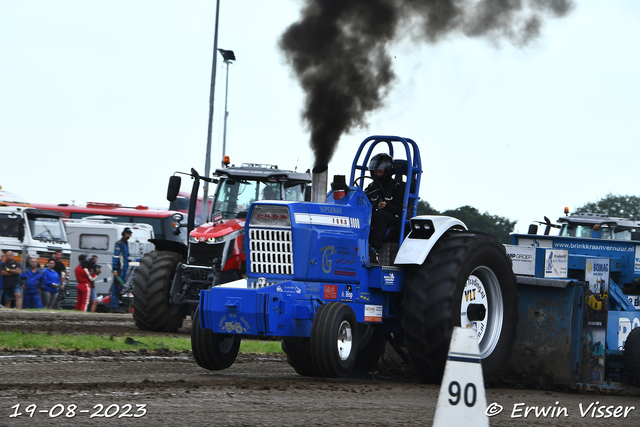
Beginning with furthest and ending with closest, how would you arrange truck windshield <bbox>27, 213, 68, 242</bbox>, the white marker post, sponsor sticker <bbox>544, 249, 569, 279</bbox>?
truck windshield <bbox>27, 213, 68, 242</bbox>
sponsor sticker <bbox>544, 249, 569, 279</bbox>
the white marker post

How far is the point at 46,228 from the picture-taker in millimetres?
24000

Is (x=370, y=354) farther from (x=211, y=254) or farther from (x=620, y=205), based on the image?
(x=620, y=205)

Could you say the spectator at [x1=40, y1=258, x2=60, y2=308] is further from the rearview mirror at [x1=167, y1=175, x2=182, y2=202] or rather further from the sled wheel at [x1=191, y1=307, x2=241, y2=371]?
the sled wheel at [x1=191, y1=307, x2=241, y2=371]

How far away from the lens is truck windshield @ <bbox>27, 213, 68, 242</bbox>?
2362 cm

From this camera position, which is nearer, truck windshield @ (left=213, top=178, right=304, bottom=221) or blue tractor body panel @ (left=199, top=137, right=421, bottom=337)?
blue tractor body panel @ (left=199, top=137, right=421, bottom=337)

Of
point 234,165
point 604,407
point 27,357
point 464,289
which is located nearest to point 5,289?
point 234,165

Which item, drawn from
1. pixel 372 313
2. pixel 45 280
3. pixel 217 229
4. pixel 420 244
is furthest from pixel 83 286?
pixel 420 244

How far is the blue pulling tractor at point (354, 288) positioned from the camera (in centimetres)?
783

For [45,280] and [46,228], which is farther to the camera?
[46,228]

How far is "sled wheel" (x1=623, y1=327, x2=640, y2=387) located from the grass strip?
15.8 ft

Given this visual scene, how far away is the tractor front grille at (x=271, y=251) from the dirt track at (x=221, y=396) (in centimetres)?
101

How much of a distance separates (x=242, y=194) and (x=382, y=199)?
18.4 feet

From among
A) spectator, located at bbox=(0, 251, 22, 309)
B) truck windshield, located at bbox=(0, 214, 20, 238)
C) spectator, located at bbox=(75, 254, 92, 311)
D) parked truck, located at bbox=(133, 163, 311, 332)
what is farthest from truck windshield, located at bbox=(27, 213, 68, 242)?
parked truck, located at bbox=(133, 163, 311, 332)

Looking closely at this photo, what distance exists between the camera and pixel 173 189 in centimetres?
1346
